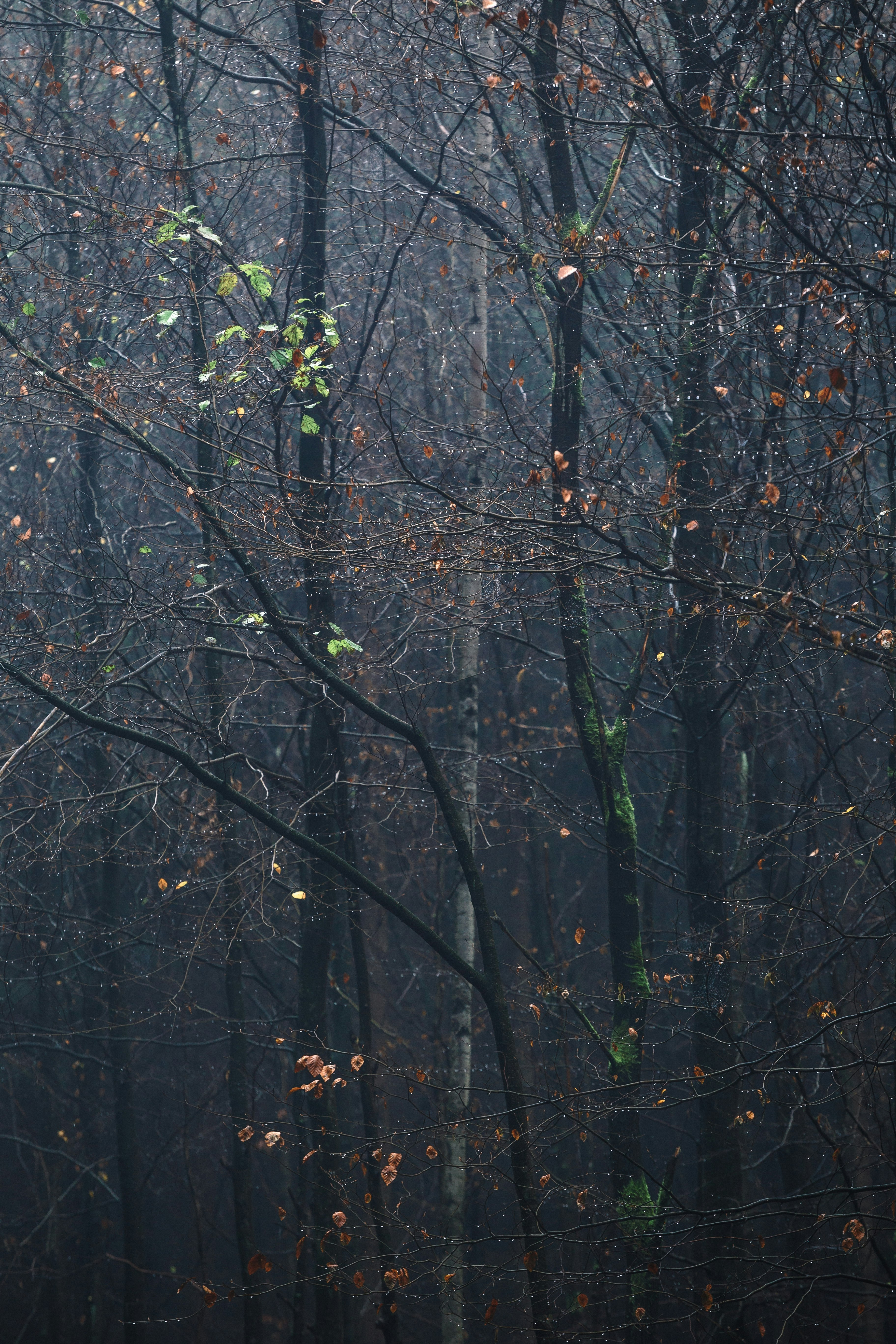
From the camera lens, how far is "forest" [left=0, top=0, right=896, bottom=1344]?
610cm

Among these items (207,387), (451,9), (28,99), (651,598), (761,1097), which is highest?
(28,99)

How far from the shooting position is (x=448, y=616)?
780cm

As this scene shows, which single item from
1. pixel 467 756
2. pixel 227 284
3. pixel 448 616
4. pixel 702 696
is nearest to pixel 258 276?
pixel 227 284

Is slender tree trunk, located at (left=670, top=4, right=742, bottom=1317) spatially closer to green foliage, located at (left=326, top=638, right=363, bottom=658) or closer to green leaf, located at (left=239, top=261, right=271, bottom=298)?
green foliage, located at (left=326, top=638, right=363, bottom=658)

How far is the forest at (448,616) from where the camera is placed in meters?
6.10

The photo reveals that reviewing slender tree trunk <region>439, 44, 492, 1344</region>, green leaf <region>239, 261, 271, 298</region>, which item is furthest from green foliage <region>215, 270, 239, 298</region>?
slender tree trunk <region>439, 44, 492, 1344</region>

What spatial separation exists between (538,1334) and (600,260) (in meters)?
6.36

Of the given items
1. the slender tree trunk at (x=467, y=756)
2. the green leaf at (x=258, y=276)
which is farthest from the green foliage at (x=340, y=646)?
the green leaf at (x=258, y=276)

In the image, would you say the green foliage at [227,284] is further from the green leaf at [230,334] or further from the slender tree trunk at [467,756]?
the slender tree trunk at [467,756]

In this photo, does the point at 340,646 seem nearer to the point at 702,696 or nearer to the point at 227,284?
the point at 227,284

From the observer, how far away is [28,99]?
1072 cm

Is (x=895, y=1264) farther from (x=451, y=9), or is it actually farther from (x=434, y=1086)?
(x=451, y=9)

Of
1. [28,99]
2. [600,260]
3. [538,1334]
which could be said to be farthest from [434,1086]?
[28,99]

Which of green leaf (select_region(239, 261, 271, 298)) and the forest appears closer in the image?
the forest
